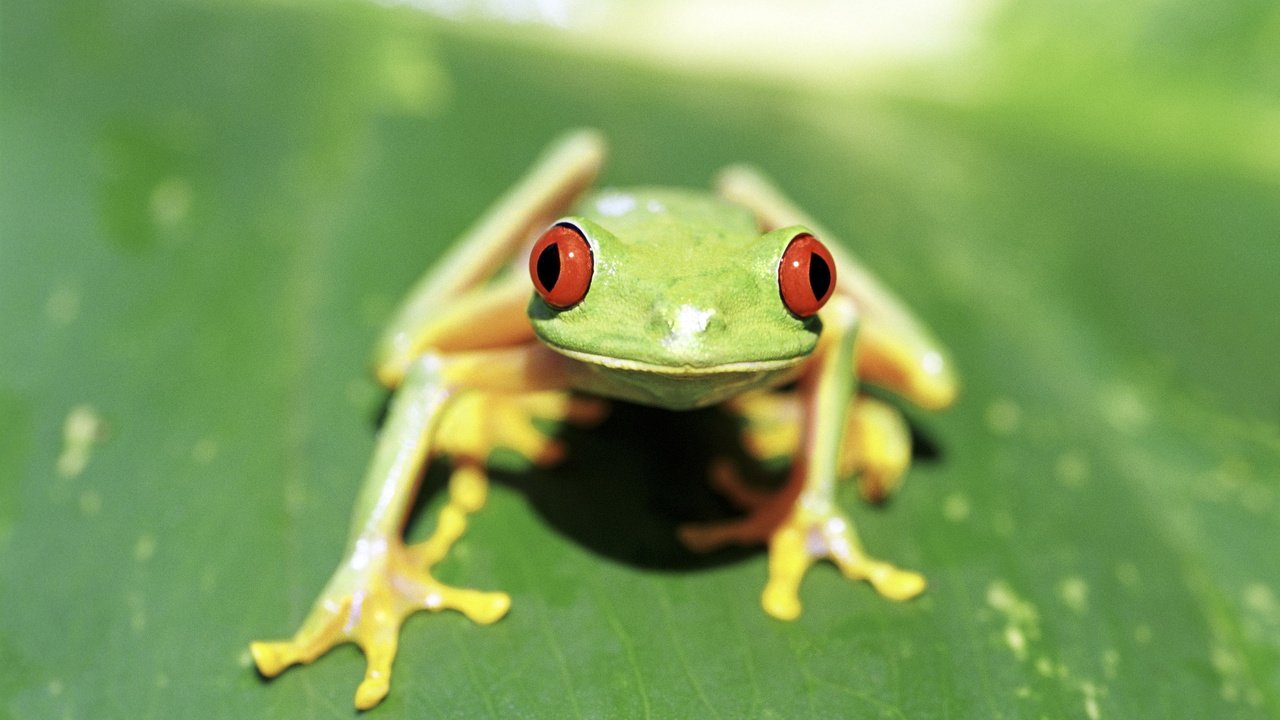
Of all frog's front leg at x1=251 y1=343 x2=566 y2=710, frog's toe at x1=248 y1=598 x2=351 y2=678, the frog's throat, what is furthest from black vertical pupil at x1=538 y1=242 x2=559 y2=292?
frog's toe at x1=248 y1=598 x2=351 y2=678

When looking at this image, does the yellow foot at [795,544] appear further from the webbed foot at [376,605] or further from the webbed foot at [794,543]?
the webbed foot at [376,605]

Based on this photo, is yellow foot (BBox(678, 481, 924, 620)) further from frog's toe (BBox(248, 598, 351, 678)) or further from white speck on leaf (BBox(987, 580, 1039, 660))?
frog's toe (BBox(248, 598, 351, 678))

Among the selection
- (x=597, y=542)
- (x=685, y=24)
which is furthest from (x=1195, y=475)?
(x=685, y=24)

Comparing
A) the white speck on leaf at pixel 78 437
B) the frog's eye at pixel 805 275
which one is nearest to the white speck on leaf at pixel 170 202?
the white speck on leaf at pixel 78 437

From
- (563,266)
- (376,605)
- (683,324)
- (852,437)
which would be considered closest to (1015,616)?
(852,437)

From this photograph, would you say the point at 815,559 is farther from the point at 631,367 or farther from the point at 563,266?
the point at 563,266

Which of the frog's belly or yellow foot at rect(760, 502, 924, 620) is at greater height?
the frog's belly

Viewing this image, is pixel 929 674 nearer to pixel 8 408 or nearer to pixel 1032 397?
pixel 1032 397
